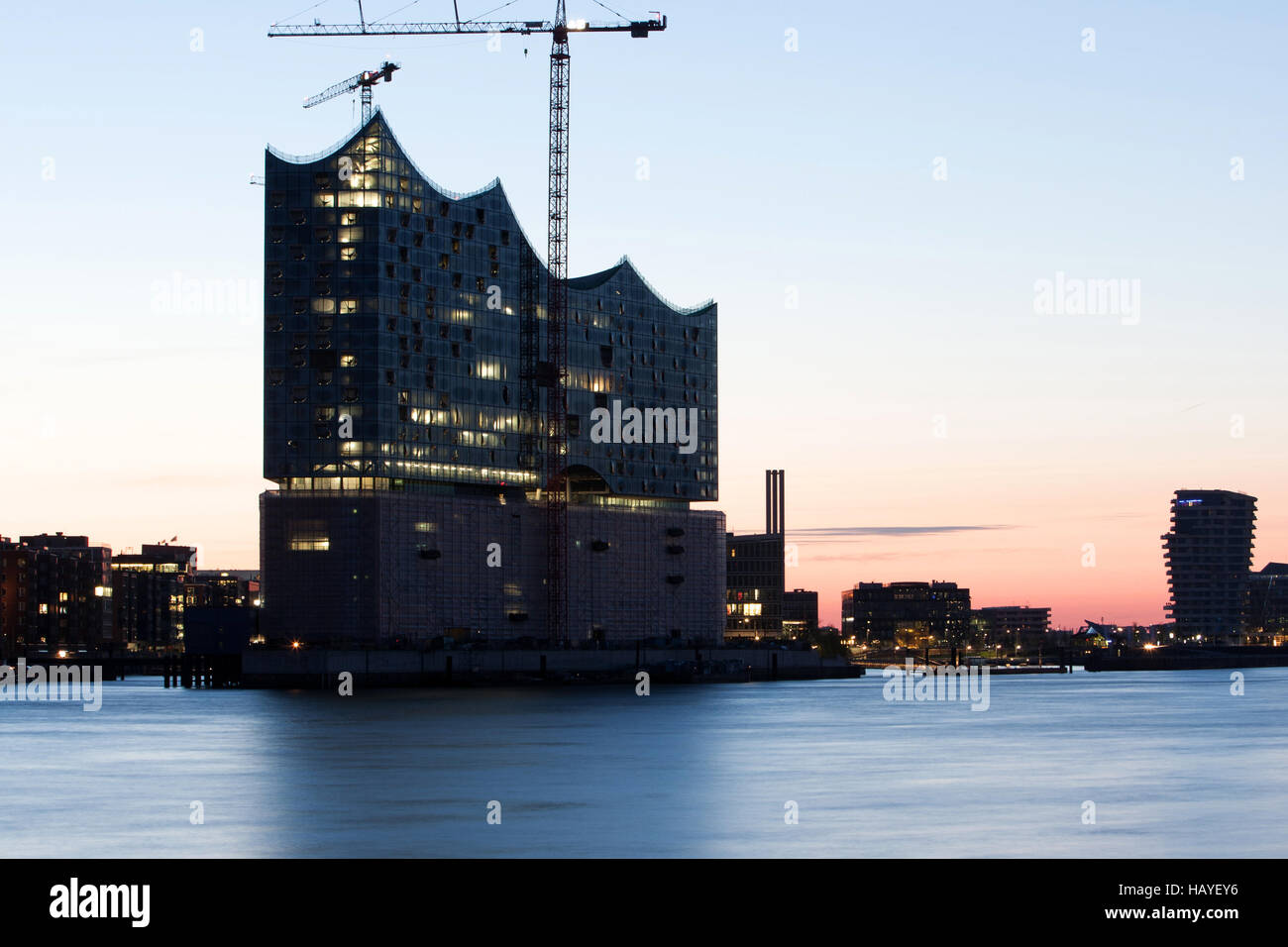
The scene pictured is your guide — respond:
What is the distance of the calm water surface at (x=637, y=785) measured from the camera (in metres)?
49.6

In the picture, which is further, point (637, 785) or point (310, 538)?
point (310, 538)

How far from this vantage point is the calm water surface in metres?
49.6

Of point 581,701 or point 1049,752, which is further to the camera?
point 581,701

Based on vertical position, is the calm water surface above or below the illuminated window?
below

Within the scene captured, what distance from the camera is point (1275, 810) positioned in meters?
58.4

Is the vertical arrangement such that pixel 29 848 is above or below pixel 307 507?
below

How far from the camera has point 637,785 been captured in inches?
2689

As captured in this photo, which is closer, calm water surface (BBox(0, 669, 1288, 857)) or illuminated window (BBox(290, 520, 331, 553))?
calm water surface (BBox(0, 669, 1288, 857))

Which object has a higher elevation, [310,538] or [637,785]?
[310,538]

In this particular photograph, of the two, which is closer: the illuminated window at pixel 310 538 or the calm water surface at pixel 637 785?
the calm water surface at pixel 637 785

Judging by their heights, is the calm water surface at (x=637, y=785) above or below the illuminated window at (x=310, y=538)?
below
